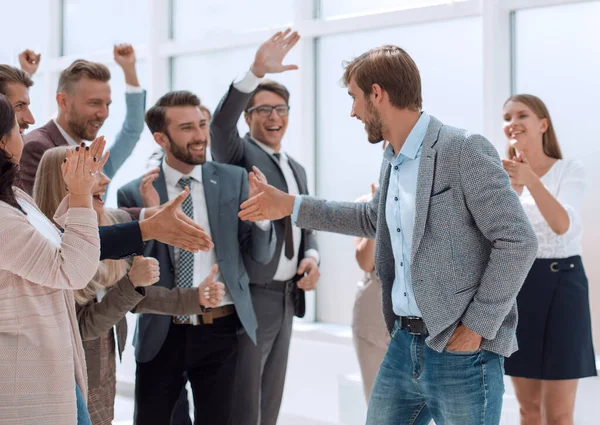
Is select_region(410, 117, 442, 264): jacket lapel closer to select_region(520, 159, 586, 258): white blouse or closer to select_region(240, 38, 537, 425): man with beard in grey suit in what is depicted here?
select_region(240, 38, 537, 425): man with beard in grey suit

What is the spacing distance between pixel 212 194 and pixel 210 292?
515 millimetres

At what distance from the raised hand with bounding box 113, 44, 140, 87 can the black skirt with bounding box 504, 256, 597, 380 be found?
7.29 feet

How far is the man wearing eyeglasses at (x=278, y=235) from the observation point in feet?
11.7

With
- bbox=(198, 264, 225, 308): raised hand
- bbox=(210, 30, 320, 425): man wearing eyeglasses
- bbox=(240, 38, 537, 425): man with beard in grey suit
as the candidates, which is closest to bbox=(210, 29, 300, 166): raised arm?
bbox=(210, 30, 320, 425): man wearing eyeglasses

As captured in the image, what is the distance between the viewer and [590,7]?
4.50m

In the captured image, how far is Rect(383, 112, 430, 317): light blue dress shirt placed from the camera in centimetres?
236

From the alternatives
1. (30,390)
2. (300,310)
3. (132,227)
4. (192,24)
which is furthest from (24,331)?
(192,24)

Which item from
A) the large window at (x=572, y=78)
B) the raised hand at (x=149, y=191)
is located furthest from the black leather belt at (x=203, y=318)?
the large window at (x=572, y=78)

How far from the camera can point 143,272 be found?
A: 277cm

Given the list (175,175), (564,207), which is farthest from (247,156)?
(564,207)

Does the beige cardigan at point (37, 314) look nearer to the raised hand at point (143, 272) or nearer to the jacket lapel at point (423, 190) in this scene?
the raised hand at point (143, 272)

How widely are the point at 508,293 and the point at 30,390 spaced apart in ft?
4.16

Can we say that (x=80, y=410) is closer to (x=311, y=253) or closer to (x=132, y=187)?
(x=132, y=187)

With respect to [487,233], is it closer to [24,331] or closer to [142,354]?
[24,331]
